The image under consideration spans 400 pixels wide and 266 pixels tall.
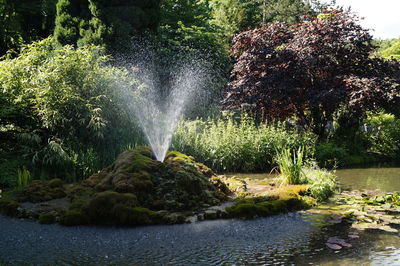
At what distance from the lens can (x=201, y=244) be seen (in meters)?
4.52

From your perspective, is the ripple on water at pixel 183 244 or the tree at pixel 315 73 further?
the tree at pixel 315 73

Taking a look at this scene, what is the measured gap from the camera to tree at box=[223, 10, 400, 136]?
1084 cm

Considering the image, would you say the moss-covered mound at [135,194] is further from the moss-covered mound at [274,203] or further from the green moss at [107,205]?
the moss-covered mound at [274,203]

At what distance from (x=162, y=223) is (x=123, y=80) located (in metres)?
6.43

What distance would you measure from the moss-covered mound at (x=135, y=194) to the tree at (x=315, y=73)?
5603 mm

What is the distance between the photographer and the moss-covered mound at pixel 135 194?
5.37 m

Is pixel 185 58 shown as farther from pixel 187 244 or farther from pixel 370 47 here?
pixel 187 244

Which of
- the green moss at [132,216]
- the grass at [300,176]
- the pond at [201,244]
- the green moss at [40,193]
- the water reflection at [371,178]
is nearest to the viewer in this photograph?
the pond at [201,244]

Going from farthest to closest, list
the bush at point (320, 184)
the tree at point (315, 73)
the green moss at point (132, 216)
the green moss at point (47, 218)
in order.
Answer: the tree at point (315, 73) → the bush at point (320, 184) → the green moss at point (47, 218) → the green moss at point (132, 216)

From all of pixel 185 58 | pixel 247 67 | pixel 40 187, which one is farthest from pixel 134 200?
pixel 185 58

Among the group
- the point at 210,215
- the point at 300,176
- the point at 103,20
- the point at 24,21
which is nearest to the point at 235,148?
the point at 300,176

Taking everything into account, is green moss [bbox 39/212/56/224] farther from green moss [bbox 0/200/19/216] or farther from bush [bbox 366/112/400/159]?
bush [bbox 366/112/400/159]

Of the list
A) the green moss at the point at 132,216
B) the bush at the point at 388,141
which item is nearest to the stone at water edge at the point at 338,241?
the green moss at the point at 132,216

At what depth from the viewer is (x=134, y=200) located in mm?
5633
